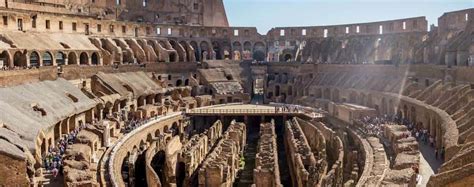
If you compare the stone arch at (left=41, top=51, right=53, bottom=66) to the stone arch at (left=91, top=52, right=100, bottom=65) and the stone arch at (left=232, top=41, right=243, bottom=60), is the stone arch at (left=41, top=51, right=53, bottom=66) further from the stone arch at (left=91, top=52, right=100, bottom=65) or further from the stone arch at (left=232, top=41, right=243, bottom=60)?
the stone arch at (left=232, top=41, right=243, bottom=60)

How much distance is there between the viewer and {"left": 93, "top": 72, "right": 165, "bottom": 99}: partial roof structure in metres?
38.6

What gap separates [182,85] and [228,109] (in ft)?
31.6

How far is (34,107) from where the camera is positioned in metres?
24.9

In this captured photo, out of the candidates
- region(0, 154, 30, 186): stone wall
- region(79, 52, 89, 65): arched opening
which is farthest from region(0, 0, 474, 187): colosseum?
region(79, 52, 89, 65): arched opening

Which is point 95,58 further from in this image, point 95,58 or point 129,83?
point 129,83

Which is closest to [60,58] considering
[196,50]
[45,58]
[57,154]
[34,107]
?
[45,58]

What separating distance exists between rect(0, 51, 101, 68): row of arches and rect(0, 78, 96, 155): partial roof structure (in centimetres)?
426

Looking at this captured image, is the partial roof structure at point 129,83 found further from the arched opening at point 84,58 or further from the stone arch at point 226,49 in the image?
the stone arch at point 226,49

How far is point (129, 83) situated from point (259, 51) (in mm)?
24031

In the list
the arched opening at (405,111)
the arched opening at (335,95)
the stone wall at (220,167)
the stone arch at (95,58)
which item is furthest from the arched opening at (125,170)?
the arched opening at (335,95)

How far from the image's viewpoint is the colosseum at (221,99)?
21484 millimetres

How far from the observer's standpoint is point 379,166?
21203mm

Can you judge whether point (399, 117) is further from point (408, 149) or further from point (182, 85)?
point (182, 85)

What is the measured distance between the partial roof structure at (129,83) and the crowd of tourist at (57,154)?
10732mm
